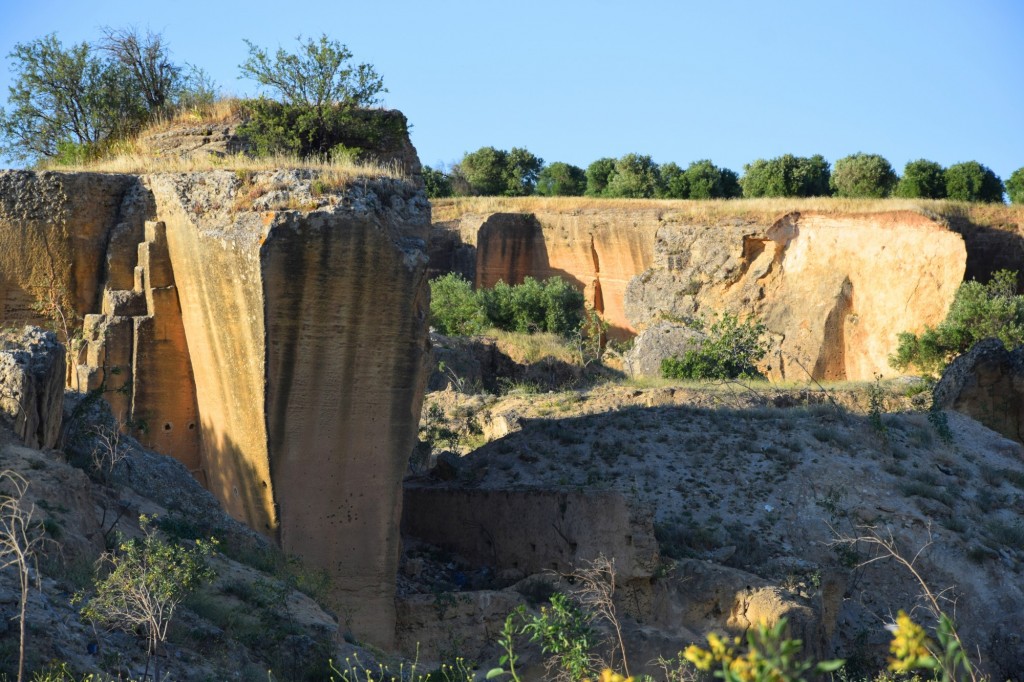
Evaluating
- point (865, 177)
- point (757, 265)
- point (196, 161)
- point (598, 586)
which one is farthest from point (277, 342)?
point (865, 177)

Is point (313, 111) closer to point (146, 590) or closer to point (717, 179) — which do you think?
point (146, 590)

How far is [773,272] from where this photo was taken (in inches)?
1237

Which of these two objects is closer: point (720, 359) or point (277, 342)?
point (277, 342)

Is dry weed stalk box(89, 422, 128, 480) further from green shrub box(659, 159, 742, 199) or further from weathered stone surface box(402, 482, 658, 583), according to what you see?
green shrub box(659, 159, 742, 199)

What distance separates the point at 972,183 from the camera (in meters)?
37.3

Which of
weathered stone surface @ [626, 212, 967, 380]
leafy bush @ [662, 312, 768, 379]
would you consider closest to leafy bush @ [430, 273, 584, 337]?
weathered stone surface @ [626, 212, 967, 380]

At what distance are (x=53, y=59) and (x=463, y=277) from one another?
16.0m

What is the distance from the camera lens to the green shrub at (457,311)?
99.9ft

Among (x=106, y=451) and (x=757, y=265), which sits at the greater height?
(x=757, y=265)

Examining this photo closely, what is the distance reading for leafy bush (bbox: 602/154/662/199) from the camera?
44562 millimetres

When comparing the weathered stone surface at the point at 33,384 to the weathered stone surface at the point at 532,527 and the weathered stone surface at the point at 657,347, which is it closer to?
the weathered stone surface at the point at 532,527

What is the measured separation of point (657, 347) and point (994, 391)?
8.00 m

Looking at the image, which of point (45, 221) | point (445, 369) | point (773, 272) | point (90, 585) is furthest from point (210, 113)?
point (773, 272)

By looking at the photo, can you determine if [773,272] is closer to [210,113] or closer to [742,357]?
[742,357]
